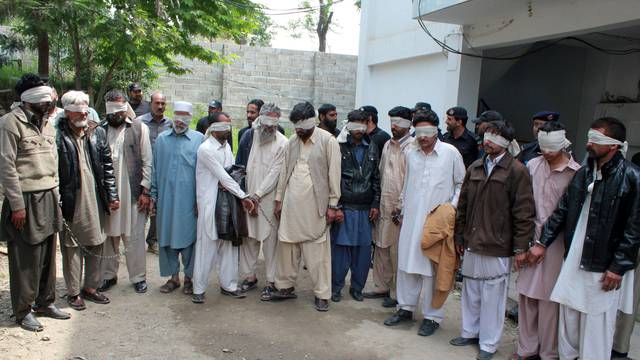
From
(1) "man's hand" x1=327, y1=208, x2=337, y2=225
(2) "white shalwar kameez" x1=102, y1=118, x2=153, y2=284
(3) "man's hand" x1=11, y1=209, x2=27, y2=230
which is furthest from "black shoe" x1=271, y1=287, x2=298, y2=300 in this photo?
(3) "man's hand" x1=11, y1=209, x2=27, y2=230

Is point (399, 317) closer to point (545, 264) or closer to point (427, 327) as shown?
point (427, 327)

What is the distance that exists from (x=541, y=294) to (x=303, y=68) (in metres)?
15.2

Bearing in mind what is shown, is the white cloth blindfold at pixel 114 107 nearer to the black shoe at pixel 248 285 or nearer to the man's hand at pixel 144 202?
the man's hand at pixel 144 202

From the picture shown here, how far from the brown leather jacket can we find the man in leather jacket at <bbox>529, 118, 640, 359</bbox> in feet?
0.87

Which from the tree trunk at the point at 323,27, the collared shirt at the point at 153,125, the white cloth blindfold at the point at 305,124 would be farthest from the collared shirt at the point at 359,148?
the tree trunk at the point at 323,27

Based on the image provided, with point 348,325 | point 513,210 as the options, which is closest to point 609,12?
point 513,210

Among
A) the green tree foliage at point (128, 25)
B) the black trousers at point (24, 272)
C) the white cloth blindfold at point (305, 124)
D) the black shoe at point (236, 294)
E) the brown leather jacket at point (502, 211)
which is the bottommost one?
the black shoe at point (236, 294)

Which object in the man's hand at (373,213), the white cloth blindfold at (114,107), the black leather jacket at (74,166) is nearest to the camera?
the black leather jacket at (74,166)

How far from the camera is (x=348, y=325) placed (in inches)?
180

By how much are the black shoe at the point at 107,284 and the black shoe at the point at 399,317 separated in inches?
110

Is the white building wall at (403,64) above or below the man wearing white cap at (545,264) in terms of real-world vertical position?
above

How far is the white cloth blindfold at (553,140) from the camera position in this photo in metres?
3.67

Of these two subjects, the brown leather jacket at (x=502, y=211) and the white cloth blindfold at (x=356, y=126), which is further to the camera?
the white cloth blindfold at (x=356, y=126)

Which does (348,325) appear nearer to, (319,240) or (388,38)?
(319,240)
